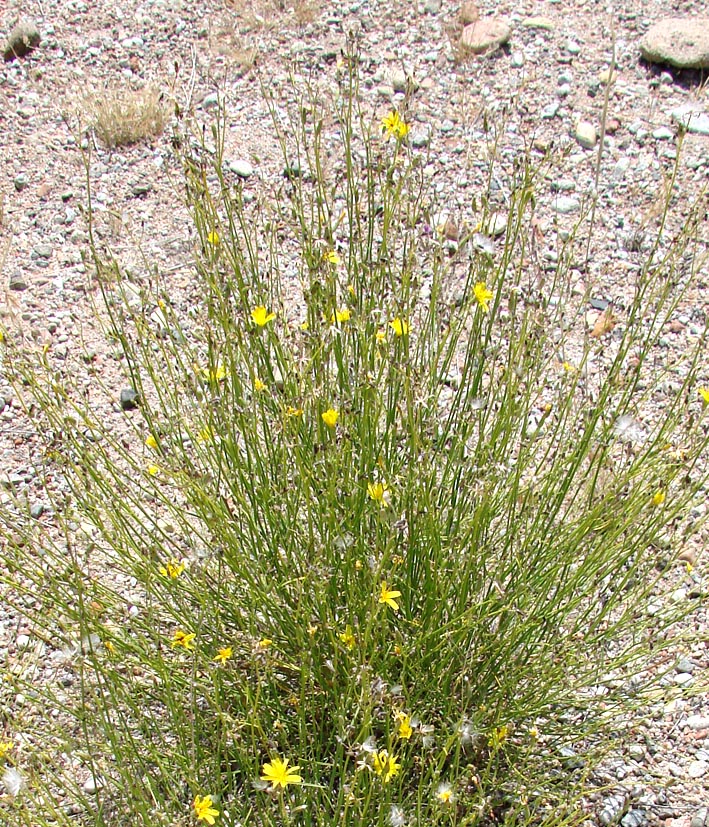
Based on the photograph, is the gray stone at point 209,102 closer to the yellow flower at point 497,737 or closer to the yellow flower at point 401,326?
the yellow flower at point 401,326

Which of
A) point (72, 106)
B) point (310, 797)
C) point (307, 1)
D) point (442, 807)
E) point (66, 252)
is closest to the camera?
point (442, 807)

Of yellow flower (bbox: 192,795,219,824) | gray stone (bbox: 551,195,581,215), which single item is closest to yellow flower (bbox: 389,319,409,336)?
yellow flower (bbox: 192,795,219,824)

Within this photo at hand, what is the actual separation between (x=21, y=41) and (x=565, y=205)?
3.87 metres

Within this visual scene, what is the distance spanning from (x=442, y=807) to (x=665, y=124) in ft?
14.0

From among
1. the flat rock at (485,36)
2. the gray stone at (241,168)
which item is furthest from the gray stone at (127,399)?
the flat rock at (485,36)

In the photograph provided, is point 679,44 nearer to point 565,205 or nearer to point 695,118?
point 695,118

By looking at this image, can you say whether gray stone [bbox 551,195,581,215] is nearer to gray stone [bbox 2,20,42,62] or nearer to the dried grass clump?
the dried grass clump

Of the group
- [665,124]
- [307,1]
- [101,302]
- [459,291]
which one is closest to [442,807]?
[459,291]

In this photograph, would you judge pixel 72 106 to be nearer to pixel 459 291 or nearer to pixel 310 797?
pixel 459 291

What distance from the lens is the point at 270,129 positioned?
17.4 feet

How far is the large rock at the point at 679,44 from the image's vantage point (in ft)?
17.2

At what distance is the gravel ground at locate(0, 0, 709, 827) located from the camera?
4324 mm

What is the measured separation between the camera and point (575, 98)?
5223 mm

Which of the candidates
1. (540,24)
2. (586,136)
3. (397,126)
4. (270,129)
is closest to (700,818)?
(397,126)
